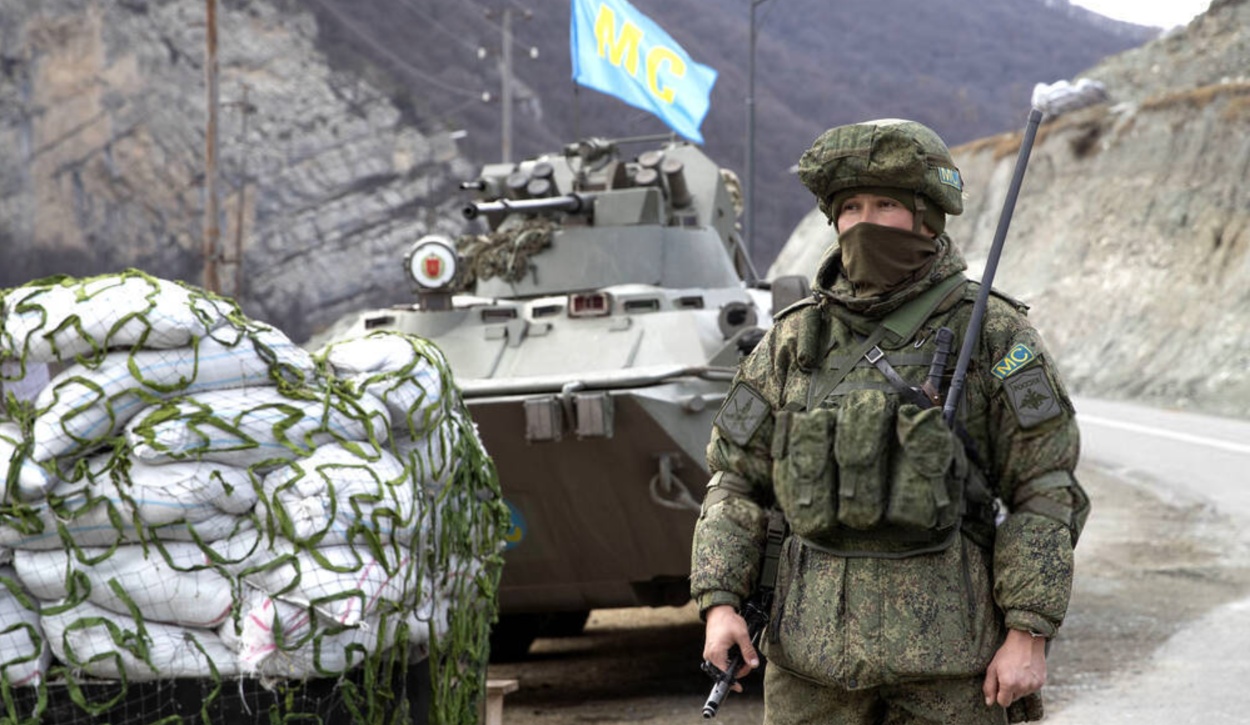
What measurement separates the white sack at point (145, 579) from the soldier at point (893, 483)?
51.7 inches

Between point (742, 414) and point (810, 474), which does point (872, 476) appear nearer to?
point (810, 474)

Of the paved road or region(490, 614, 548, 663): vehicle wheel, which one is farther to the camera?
region(490, 614, 548, 663): vehicle wheel

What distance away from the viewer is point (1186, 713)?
620 centimetres

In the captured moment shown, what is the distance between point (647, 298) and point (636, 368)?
715mm

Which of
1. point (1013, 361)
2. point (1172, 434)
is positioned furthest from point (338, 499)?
point (1172, 434)

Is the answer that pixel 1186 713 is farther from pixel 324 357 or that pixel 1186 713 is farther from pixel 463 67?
pixel 463 67

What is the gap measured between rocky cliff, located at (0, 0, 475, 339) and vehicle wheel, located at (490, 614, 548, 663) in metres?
40.6

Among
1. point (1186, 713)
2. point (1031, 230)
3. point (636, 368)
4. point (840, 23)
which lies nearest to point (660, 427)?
point (636, 368)

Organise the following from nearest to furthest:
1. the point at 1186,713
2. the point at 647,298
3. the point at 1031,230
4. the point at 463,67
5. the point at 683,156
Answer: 1. the point at 1186,713
2. the point at 647,298
3. the point at 683,156
4. the point at 1031,230
5. the point at 463,67

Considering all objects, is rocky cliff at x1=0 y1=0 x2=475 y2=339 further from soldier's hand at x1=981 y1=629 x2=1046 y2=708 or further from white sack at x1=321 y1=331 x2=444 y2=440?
soldier's hand at x1=981 y1=629 x2=1046 y2=708

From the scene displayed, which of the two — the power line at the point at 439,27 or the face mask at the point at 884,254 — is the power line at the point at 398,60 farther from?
the face mask at the point at 884,254

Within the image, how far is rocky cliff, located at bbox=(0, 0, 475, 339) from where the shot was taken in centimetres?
4844

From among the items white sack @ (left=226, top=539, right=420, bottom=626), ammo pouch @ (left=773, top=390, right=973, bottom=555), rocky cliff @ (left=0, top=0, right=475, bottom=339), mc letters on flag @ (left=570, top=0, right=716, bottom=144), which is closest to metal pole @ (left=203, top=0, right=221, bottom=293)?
mc letters on flag @ (left=570, top=0, right=716, bottom=144)

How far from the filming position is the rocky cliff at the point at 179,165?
48.4m
